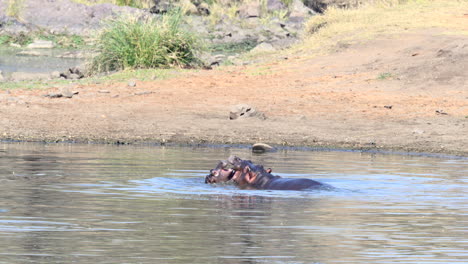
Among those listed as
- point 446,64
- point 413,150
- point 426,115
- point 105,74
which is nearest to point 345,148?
point 413,150

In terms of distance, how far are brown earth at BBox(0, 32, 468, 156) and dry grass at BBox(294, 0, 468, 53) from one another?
6.51 ft

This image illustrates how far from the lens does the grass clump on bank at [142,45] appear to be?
2623cm

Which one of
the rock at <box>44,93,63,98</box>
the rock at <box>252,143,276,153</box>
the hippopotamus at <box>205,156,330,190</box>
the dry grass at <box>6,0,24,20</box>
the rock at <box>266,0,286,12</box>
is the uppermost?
the rock at <box>266,0,286,12</box>

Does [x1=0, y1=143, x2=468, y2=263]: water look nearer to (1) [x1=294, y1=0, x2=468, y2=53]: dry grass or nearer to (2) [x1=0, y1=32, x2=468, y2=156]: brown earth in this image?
(2) [x1=0, y1=32, x2=468, y2=156]: brown earth

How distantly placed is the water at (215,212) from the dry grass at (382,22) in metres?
13.7

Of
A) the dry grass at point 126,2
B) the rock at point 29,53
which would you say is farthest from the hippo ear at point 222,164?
the dry grass at point 126,2

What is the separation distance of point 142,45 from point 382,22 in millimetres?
8108

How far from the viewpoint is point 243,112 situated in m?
20.3

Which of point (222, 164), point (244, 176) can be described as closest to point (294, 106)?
point (244, 176)

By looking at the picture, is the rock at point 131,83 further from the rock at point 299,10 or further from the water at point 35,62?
the rock at point 299,10

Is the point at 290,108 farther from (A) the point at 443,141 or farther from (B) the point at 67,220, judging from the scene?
(B) the point at 67,220

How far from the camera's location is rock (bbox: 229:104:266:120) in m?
20.3

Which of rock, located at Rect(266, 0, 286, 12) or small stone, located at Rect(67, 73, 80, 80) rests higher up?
rock, located at Rect(266, 0, 286, 12)

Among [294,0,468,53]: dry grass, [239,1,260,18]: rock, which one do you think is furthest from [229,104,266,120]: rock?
[239,1,260,18]: rock
